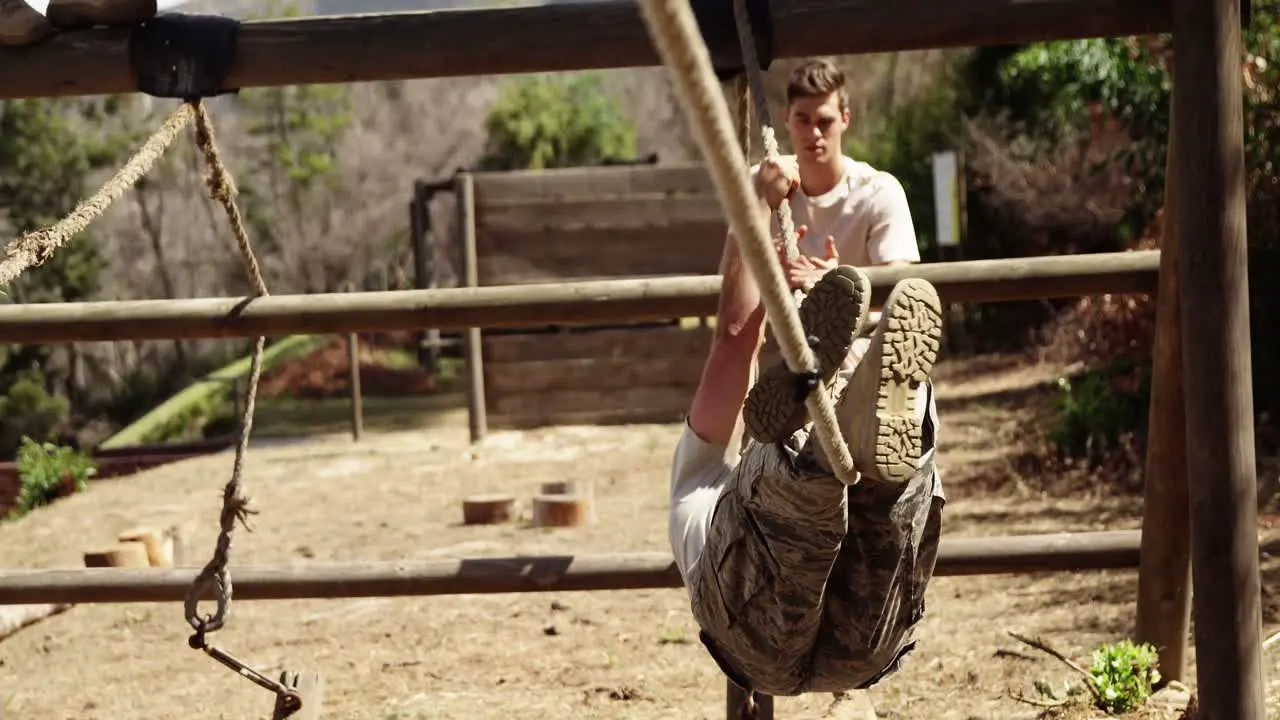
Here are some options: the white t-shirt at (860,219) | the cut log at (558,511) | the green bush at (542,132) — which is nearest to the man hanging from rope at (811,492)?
the white t-shirt at (860,219)

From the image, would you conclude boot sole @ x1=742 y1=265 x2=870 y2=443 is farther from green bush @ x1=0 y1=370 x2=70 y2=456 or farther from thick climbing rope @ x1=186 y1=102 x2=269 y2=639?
green bush @ x1=0 y1=370 x2=70 y2=456

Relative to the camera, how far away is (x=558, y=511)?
21.8 ft

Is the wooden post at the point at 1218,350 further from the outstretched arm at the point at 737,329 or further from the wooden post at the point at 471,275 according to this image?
the wooden post at the point at 471,275

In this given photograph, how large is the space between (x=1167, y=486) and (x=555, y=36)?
156 centimetres

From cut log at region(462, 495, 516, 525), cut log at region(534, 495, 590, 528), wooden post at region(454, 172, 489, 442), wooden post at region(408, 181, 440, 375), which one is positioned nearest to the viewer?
cut log at region(534, 495, 590, 528)

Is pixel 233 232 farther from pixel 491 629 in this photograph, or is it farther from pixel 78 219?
pixel 491 629

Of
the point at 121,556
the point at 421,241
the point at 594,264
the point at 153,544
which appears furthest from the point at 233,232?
the point at 421,241

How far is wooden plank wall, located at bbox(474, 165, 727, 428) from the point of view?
33.4 ft

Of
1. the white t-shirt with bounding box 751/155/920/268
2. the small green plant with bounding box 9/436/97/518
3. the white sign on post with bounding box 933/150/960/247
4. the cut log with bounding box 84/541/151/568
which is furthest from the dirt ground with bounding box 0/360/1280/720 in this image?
the white sign on post with bounding box 933/150/960/247

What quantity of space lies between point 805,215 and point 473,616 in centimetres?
264

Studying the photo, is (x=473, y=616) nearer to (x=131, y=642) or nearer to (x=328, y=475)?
(x=131, y=642)

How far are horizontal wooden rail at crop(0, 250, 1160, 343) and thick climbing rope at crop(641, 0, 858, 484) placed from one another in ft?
3.34

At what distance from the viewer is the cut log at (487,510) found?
22.7 ft

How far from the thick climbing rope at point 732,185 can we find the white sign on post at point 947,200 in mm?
10276
